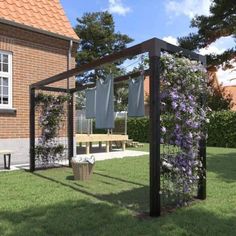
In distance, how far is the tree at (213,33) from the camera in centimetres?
2373

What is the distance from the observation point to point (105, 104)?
28.4 ft

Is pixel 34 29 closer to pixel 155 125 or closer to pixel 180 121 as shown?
pixel 180 121

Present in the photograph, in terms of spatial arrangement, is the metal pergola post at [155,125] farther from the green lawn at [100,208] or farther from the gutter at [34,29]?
the gutter at [34,29]

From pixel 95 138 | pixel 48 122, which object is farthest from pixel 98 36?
pixel 48 122

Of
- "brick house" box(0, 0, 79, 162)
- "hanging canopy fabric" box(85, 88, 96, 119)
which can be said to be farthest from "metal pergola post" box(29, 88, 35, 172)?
"hanging canopy fabric" box(85, 88, 96, 119)

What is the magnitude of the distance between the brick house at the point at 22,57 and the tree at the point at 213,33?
11.8m

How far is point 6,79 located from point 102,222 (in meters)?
8.48

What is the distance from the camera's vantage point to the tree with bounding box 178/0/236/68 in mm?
23734

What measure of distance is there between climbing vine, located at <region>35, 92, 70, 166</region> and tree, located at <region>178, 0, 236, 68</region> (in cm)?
1425

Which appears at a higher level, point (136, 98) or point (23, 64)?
point (23, 64)

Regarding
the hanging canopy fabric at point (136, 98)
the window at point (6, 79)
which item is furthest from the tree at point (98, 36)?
the hanging canopy fabric at point (136, 98)

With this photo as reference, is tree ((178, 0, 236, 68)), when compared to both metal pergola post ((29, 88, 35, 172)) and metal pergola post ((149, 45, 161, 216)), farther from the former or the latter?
metal pergola post ((149, 45, 161, 216))

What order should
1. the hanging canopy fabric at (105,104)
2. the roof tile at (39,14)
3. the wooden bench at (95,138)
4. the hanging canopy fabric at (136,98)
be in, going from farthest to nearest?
the wooden bench at (95,138)
the roof tile at (39,14)
the hanging canopy fabric at (105,104)
the hanging canopy fabric at (136,98)

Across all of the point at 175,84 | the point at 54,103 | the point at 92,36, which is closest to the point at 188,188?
the point at 175,84
